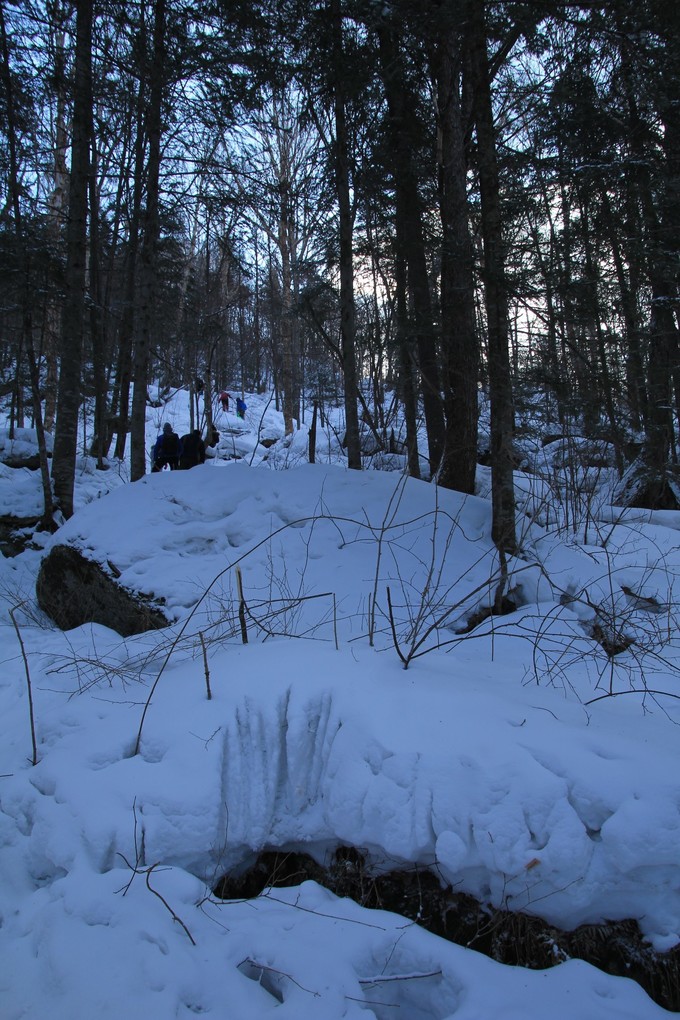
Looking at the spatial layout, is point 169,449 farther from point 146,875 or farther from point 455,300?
point 146,875

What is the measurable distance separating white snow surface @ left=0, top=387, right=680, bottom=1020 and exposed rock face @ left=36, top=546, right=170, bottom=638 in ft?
2.04

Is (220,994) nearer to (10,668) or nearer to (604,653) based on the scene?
(604,653)

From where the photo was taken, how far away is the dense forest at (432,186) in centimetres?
575

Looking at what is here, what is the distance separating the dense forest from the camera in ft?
18.9

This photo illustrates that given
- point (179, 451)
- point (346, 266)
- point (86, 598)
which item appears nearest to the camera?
point (86, 598)

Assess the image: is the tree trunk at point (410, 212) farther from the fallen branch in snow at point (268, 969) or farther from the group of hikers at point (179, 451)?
the fallen branch in snow at point (268, 969)

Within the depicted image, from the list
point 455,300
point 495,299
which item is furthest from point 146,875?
point 455,300

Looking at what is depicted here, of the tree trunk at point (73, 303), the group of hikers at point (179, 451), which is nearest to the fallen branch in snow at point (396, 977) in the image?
the group of hikers at point (179, 451)

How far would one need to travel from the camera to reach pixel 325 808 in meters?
3.18

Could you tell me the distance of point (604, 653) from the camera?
13.5ft

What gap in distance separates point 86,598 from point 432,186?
25.4ft

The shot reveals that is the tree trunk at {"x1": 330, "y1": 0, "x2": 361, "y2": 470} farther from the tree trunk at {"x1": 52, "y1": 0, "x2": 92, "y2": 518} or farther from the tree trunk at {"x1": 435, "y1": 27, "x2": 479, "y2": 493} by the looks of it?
the tree trunk at {"x1": 52, "y1": 0, "x2": 92, "y2": 518}

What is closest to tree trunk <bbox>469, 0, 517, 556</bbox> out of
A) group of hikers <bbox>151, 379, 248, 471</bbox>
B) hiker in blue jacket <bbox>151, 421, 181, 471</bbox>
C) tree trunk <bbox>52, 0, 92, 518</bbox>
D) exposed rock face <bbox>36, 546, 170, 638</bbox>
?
exposed rock face <bbox>36, 546, 170, 638</bbox>

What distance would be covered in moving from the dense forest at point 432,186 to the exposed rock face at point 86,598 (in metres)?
3.26
